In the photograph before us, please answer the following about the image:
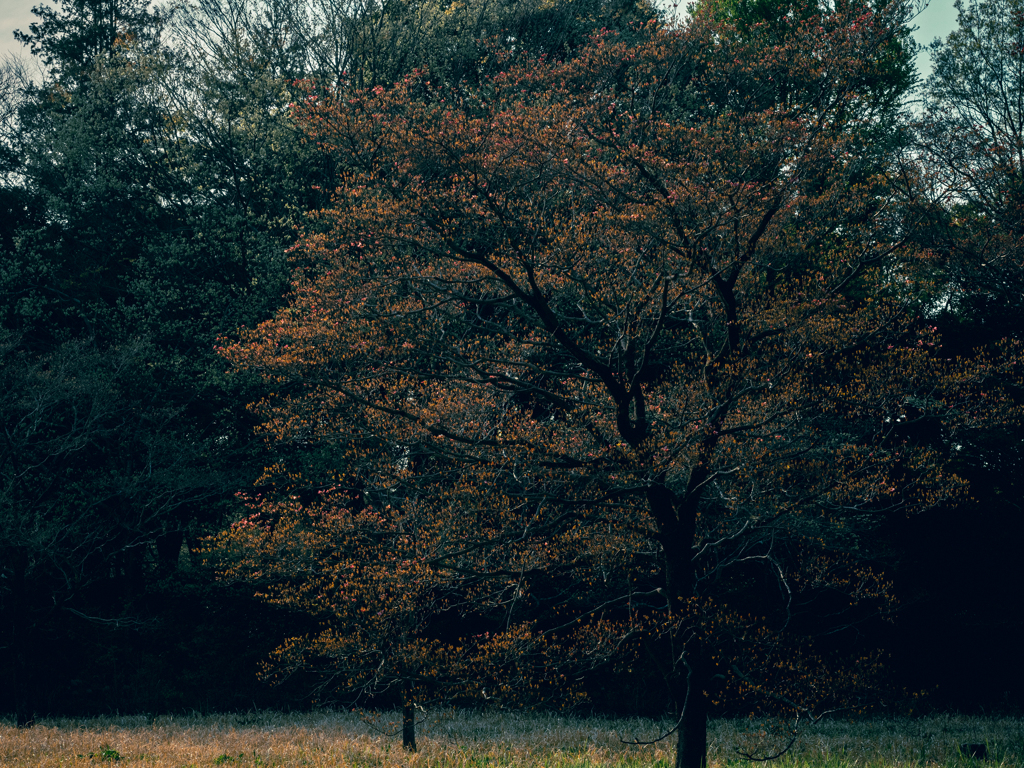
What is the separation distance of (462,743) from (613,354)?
317 inches

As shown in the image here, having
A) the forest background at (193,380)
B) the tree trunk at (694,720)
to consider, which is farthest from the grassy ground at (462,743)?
the forest background at (193,380)

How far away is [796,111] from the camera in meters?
10.7

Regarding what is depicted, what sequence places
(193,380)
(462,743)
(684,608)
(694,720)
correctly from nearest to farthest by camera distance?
1. (684,608)
2. (694,720)
3. (462,743)
4. (193,380)

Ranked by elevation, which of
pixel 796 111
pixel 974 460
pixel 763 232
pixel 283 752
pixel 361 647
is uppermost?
pixel 796 111

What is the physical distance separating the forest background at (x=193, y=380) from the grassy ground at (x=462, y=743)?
161cm

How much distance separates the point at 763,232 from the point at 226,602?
1666cm

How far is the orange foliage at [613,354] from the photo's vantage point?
10000mm

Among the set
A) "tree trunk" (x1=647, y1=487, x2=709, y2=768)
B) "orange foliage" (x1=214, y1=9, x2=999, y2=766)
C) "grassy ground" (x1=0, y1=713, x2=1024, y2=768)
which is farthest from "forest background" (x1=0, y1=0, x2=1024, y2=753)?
"tree trunk" (x1=647, y1=487, x2=709, y2=768)

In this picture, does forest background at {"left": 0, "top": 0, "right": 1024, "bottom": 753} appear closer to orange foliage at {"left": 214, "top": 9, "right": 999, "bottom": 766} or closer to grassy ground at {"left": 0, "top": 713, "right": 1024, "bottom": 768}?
grassy ground at {"left": 0, "top": 713, "right": 1024, "bottom": 768}

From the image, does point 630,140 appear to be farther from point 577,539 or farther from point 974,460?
point 974,460

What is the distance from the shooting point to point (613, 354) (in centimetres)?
1080

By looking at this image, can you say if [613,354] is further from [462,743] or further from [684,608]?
[462,743]

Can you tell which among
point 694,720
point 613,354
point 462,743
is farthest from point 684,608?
point 462,743

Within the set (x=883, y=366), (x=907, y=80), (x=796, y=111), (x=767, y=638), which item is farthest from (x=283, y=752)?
(x=907, y=80)
